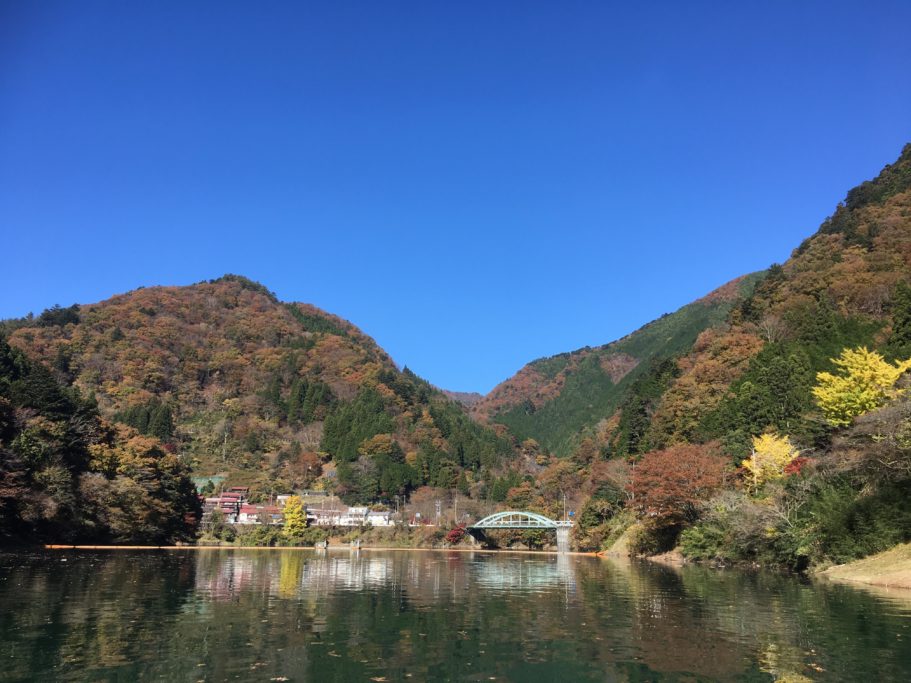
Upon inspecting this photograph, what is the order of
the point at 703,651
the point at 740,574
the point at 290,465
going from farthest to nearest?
1. the point at 290,465
2. the point at 740,574
3. the point at 703,651

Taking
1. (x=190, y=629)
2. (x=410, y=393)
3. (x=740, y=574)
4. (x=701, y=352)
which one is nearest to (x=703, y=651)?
(x=190, y=629)

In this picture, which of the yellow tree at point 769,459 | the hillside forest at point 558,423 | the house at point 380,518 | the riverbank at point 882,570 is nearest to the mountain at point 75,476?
the hillside forest at point 558,423

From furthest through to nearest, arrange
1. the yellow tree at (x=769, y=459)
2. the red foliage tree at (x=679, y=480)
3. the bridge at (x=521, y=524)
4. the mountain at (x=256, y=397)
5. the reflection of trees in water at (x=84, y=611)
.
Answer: the mountain at (x=256, y=397) → the bridge at (x=521, y=524) → the red foliage tree at (x=679, y=480) → the yellow tree at (x=769, y=459) → the reflection of trees in water at (x=84, y=611)

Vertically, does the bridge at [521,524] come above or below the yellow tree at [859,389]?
below

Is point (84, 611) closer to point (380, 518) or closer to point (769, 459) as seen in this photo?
point (769, 459)

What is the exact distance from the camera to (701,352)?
77.8 meters

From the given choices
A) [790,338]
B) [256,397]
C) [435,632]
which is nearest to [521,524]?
[790,338]

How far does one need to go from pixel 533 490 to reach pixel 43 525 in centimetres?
7100

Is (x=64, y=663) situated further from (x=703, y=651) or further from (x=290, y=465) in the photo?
(x=290, y=465)

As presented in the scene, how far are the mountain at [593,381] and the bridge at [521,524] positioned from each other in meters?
46.2

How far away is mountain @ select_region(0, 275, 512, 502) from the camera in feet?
358

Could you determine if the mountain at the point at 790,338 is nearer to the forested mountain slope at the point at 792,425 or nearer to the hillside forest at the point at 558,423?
the forested mountain slope at the point at 792,425

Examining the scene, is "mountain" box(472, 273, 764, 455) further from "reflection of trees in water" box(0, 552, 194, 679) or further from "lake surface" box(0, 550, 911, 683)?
"reflection of trees in water" box(0, 552, 194, 679)

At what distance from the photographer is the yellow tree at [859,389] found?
3416 centimetres
